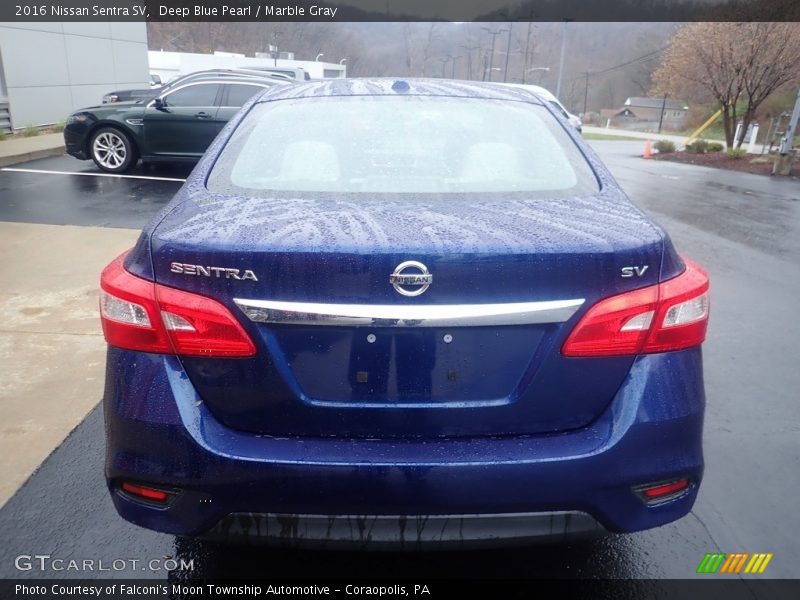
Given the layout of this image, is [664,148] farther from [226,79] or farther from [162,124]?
[162,124]

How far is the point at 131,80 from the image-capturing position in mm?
22469

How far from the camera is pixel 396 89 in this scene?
9.57 feet

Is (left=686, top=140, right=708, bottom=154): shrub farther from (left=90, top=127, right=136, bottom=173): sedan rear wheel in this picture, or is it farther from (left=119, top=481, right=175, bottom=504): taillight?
(left=119, top=481, right=175, bottom=504): taillight

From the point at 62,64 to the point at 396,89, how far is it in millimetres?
18447

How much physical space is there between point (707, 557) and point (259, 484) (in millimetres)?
1797

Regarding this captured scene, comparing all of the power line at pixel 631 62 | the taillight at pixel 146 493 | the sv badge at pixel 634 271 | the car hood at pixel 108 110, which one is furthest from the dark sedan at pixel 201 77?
the power line at pixel 631 62

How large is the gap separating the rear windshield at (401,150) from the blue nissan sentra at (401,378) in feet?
1.30

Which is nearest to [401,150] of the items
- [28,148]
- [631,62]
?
[28,148]

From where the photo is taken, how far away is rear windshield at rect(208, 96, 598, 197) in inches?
87.5

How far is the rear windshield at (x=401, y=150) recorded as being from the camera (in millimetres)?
2223

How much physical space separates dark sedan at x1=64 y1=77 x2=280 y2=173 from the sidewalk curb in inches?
63.9

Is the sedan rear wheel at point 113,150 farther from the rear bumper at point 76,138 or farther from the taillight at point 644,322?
the taillight at point 644,322

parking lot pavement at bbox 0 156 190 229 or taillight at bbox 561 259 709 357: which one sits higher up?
taillight at bbox 561 259 709 357

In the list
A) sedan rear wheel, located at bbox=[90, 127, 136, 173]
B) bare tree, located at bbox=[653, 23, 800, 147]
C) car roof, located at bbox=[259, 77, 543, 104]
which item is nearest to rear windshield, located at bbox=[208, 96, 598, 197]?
car roof, located at bbox=[259, 77, 543, 104]
